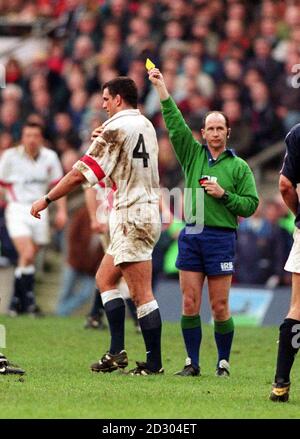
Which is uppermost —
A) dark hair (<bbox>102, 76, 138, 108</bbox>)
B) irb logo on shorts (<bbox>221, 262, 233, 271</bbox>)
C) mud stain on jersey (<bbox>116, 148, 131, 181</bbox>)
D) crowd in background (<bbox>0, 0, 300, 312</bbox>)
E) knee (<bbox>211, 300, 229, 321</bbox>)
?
crowd in background (<bbox>0, 0, 300, 312</bbox>)

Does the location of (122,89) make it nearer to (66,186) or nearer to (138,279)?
(66,186)

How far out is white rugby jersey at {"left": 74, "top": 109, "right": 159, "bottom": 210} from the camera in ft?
38.2

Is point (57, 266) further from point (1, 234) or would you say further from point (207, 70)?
point (207, 70)

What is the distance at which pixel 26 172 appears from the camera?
18828mm

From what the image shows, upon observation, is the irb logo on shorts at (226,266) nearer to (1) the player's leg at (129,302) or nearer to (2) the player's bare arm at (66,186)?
(2) the player's bare arm at (66,186)

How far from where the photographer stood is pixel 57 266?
2269 centimetres

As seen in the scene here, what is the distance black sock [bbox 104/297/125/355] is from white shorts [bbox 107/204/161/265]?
20.3 inches

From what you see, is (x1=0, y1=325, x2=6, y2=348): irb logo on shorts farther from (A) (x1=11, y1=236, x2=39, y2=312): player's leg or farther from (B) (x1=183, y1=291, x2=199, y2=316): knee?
(B) (x1=183, y1=291, x2=199, y2=316): knee

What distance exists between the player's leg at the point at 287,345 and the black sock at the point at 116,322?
226 centimetres

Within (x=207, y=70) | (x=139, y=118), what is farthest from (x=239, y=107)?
(x=139, y=118)

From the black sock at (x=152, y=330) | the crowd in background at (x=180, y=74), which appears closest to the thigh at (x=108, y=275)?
the black sock at (x=152, y=330)

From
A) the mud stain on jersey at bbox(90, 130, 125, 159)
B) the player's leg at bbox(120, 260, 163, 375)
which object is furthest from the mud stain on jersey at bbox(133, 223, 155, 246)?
the mud stain on jersey at bbox(90, 130, 125, 159)

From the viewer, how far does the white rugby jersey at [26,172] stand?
61.8ft

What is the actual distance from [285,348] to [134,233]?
2259 millimetres
